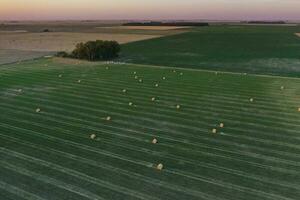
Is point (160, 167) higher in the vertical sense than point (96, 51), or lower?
higher

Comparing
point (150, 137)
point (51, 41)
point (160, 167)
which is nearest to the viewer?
point (160, 167)

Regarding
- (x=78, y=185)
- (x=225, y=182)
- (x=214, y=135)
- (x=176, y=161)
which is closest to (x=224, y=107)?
(x=214, y=135)

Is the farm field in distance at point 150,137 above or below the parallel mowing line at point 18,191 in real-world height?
below

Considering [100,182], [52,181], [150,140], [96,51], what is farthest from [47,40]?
[100,182]

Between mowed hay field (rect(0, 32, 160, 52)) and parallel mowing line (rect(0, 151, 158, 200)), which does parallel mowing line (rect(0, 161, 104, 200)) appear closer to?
parallel mowing line (rect(0, 151, 158, 200))

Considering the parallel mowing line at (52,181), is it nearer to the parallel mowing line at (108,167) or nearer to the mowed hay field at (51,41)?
the parallel mowing line at (108,167)

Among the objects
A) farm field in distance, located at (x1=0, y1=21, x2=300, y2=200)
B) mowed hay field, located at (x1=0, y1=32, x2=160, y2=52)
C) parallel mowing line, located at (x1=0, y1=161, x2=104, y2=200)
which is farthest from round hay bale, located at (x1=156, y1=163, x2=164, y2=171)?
mowed hay field, located at (x1=0, y1=32, x2=160, y2=52)

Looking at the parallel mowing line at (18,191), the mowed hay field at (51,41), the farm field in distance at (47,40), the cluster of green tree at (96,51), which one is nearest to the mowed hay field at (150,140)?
the parallel mowing line at (18,191)

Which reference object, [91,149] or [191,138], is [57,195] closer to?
[91,149]

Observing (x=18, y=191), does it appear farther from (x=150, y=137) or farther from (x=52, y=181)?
(x=150, y=137)
